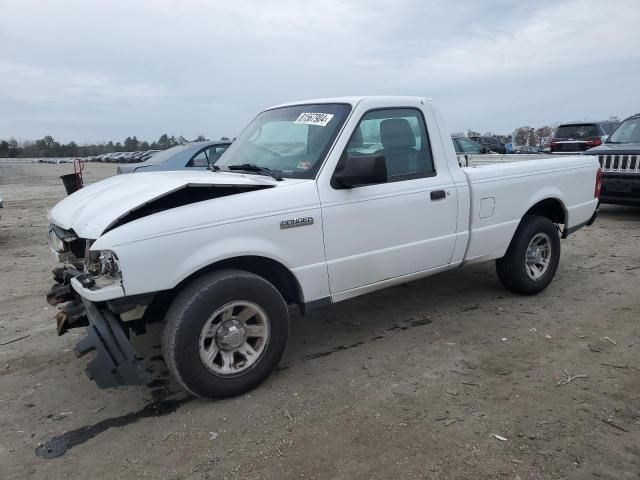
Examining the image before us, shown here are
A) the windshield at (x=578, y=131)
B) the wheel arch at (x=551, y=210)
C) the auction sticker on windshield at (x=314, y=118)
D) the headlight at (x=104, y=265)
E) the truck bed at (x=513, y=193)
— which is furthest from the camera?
the windshield at (x=578, y=131)

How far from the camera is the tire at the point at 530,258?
503 cm

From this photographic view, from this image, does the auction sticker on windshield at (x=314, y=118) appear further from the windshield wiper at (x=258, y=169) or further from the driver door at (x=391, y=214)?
the windshield wiper at (x=258, y=169)

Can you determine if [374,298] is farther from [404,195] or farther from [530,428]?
[530,428]

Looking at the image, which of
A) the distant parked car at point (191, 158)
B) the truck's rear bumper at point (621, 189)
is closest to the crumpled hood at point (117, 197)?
the distant parked car at point (191, 158)

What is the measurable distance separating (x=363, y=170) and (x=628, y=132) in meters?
9.25

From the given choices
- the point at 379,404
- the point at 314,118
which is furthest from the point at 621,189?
the point at 379,404

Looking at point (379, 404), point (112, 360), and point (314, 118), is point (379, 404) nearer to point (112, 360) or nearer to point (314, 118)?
point (112, 360)

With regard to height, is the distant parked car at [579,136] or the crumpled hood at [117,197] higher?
the crumpled hood at [117,197]

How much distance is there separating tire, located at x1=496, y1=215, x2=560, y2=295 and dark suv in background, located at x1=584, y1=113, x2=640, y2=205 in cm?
507

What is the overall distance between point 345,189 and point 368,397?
1455 mm

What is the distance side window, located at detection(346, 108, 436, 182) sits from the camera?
398 centimetres

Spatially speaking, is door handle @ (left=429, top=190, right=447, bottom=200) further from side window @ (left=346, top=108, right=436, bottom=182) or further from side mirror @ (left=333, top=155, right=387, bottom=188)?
side mirror @ (left=333, top=155, right=387, bottom=188)

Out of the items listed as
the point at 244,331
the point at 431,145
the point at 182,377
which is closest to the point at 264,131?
the point at 431,145

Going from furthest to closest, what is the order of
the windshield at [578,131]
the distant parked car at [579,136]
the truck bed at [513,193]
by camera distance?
1. the windshield at [578,131]
2. the distant parked car at [579,136]
3. the truck bed at [513,193]
